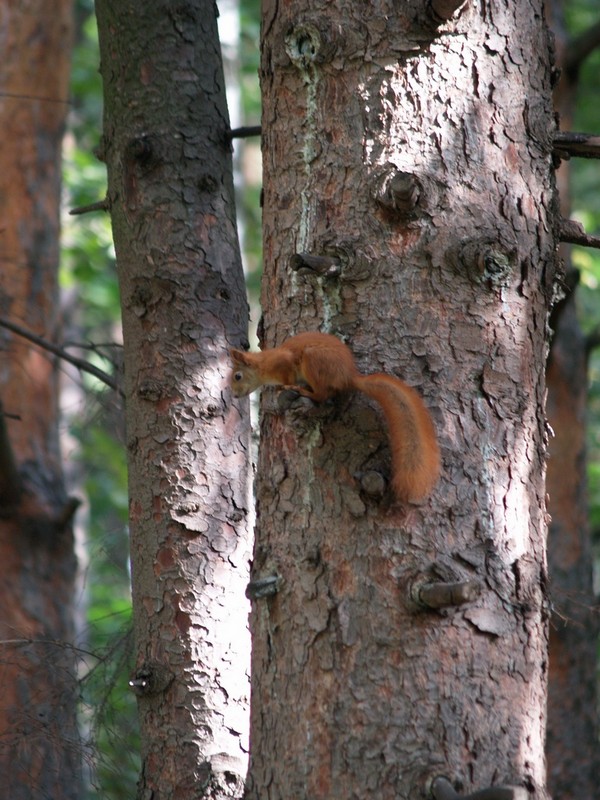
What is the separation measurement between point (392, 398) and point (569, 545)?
13.5ft

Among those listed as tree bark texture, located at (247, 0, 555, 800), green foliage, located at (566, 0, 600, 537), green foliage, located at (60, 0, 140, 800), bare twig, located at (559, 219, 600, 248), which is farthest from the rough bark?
tree bark texture, located at (247, 0, 555, 800)

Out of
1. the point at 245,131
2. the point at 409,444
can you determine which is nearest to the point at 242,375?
the point at 245,131

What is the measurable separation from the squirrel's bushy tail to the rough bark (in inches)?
133

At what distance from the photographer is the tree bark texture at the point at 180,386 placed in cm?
296

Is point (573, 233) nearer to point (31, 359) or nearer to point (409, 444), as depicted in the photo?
point (409, 444)

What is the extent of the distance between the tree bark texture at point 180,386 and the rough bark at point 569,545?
2.63 m

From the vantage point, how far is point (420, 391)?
217cm

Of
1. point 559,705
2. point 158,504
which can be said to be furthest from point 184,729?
point 559,705

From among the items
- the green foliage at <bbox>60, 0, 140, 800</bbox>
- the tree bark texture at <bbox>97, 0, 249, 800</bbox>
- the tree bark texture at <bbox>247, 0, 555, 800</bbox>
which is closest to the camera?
the tree bark texture at <bbox>247, 0, 555, 800</bbox>

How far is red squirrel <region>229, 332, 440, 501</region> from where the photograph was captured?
205cm

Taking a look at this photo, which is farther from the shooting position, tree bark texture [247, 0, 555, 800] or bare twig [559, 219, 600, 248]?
bare twig [559, 219, 600, 248]

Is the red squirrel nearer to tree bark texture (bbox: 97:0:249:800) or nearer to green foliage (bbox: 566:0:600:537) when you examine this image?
tree bark texture (bbox: 97:0:249:800)

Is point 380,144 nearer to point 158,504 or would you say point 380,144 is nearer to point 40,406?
point 158,504

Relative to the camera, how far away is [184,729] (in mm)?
2930
